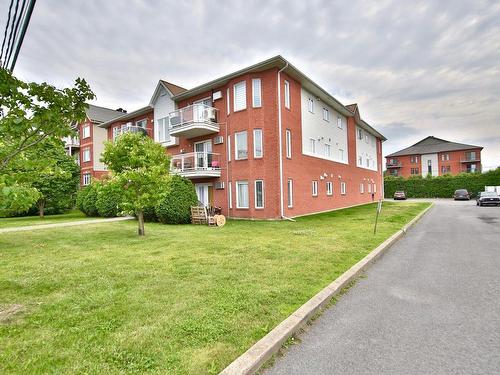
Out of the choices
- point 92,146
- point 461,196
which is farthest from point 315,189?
point 461,196

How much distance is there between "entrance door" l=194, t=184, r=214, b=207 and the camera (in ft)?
66.2

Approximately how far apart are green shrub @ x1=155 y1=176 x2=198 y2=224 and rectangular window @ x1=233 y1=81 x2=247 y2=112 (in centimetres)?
609

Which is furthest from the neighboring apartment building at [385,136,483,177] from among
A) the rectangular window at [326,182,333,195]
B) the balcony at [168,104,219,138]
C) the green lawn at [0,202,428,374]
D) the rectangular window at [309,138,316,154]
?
the green lawn at [0,202,428,374]

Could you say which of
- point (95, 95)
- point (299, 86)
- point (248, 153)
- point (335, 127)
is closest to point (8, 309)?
point (95, 95)

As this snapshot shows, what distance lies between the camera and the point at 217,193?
19609 mm

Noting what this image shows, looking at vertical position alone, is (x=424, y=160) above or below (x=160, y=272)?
above

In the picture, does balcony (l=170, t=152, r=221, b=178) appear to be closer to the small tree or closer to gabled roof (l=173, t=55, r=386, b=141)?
gabled roof (l=173, t=55, r=386, b=141)

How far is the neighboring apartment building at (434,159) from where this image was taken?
63750 mm

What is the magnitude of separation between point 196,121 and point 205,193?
16.6ft

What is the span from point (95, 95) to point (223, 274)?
12.8 ft

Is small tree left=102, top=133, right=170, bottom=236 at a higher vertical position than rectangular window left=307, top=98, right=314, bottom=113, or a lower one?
lower

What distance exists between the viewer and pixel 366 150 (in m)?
34.4

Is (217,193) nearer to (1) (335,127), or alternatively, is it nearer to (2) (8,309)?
(1) (335,127)

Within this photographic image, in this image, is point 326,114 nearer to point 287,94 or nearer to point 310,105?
Answer: point 310,105
